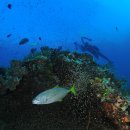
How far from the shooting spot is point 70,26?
35.8m

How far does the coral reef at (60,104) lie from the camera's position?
245 inches

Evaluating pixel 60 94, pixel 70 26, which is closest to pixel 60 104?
pixel 60 94

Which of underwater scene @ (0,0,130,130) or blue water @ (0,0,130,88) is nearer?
underwater scene @ (0,0,130,130)

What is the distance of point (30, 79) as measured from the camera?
7.49 m

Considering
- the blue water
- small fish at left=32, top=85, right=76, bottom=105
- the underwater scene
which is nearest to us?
small fish at left=32, top=85, right=76, bottom=105

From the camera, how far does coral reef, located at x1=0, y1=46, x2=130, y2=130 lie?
20.4ft

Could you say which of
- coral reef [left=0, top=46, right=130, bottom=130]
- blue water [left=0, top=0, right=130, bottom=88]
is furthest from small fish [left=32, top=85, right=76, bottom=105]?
blue water [left=0, top=0, right=130, bottom=88]

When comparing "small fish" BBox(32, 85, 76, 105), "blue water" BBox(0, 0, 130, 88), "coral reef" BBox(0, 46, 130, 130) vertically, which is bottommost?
"small fish" BBox(32, 85, 76, 105)

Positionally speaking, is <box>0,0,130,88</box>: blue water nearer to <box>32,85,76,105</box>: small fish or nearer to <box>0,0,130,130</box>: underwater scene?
<box>0,0,130,130</box>: underwater scene

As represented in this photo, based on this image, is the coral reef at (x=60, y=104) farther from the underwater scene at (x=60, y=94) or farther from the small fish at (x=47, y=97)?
the small fish at (x=47, y=97)

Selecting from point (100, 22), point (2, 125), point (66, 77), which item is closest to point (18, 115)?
point (2, 125)

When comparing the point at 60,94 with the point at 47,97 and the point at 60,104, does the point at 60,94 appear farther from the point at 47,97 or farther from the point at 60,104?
the point at 60,104

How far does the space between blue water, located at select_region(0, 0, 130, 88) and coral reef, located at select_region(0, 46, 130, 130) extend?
2614 cm

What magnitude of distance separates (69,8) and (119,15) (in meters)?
7.29
